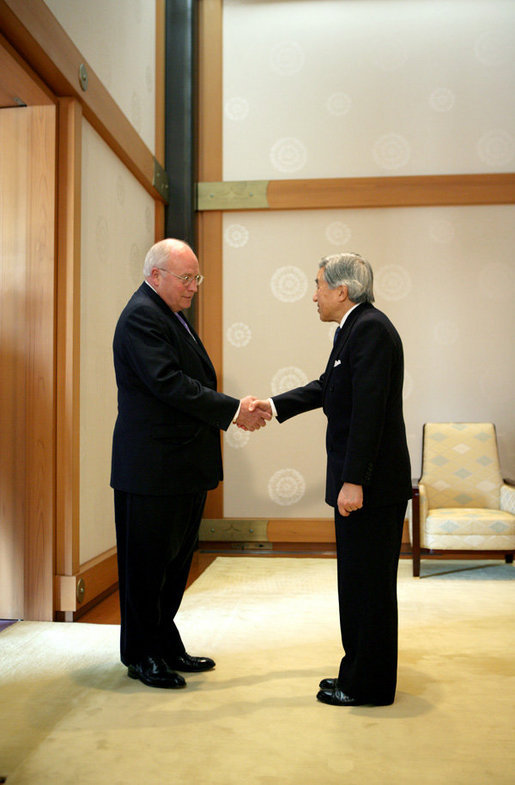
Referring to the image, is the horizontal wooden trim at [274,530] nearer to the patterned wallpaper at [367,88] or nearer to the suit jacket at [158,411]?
the patterned wallpaper at [367,88]

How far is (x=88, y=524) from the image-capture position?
363 centimetres

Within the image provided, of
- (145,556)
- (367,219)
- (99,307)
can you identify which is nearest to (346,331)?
(145,556)

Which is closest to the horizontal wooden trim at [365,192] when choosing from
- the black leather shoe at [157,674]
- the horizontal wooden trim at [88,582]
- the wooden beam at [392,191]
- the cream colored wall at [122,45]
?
the wooden beam at [392,191]

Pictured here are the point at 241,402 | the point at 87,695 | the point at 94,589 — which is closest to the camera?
the point at 87,695

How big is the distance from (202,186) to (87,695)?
3957mm

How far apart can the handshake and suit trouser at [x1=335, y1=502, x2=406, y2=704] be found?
57cm

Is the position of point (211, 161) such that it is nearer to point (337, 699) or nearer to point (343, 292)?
point (343, 292)

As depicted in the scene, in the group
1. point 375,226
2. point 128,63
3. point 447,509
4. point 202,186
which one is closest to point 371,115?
point 375,226

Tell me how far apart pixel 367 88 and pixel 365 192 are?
2.67 feet

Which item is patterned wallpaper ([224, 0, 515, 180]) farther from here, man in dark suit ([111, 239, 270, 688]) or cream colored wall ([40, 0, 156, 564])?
man in dark suit ([111, 239, 270, 688])

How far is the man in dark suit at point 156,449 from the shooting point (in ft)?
7.85

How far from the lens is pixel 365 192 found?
524 cm

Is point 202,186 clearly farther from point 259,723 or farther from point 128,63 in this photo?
point 259,723

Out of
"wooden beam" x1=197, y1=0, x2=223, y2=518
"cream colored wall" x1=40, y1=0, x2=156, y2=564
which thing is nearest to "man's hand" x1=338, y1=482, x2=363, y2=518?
"cream colored wall" x1=40, y1=0, x2=156, y2=564
